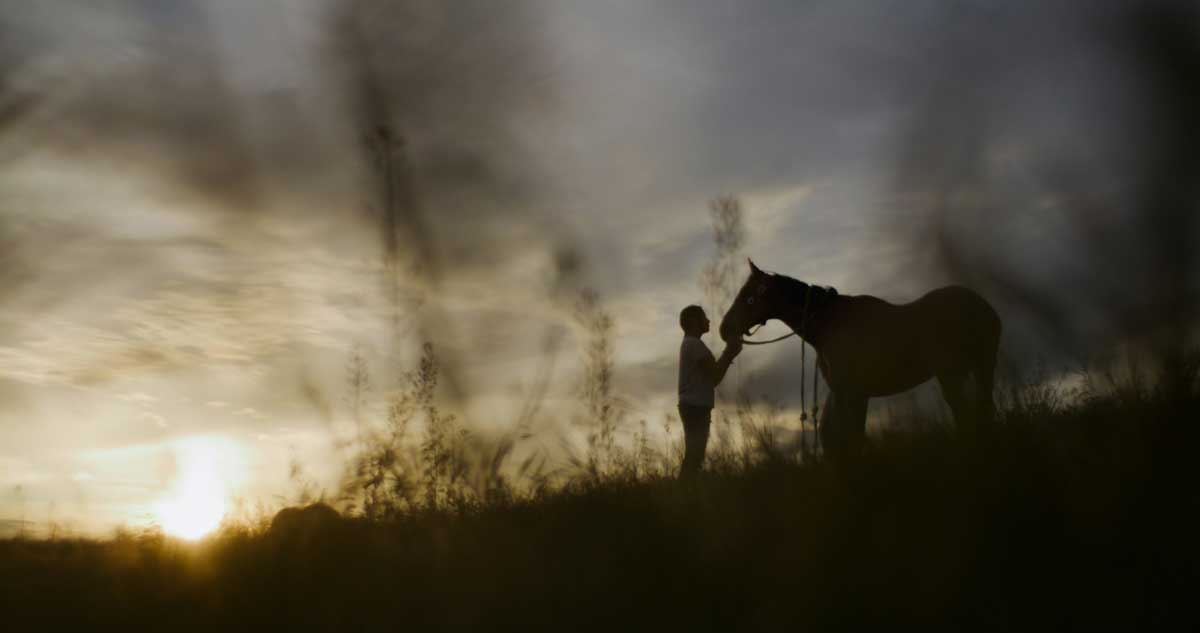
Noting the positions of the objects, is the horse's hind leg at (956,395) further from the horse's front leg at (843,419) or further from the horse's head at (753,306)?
the horse's head at (753,306)

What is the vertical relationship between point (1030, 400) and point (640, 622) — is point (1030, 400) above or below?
above

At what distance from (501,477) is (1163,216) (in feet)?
13.8

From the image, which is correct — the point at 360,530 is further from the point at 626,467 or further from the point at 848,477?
the point at 848,477

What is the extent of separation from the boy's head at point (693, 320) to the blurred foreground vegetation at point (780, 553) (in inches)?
121

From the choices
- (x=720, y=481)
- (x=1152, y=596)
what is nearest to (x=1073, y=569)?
(x=1152, y=596)

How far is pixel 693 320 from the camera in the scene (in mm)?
8914

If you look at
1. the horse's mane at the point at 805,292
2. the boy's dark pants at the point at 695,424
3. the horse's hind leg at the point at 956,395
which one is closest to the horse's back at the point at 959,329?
the horse's hind leg at the point at 956,395

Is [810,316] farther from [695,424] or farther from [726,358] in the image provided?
[695,424]

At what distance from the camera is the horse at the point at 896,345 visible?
22.7 feet

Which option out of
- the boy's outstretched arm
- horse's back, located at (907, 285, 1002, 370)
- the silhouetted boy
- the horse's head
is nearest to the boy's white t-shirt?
the silhouetted boy

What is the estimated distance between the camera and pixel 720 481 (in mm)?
5586

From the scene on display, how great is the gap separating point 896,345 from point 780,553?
3762mm

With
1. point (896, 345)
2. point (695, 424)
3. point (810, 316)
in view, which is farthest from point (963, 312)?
point (695, 424)

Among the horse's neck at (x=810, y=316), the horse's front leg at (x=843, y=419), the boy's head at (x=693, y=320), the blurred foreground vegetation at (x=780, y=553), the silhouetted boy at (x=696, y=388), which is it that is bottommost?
the blurred foreground vegetation at (x=780, y=553)
